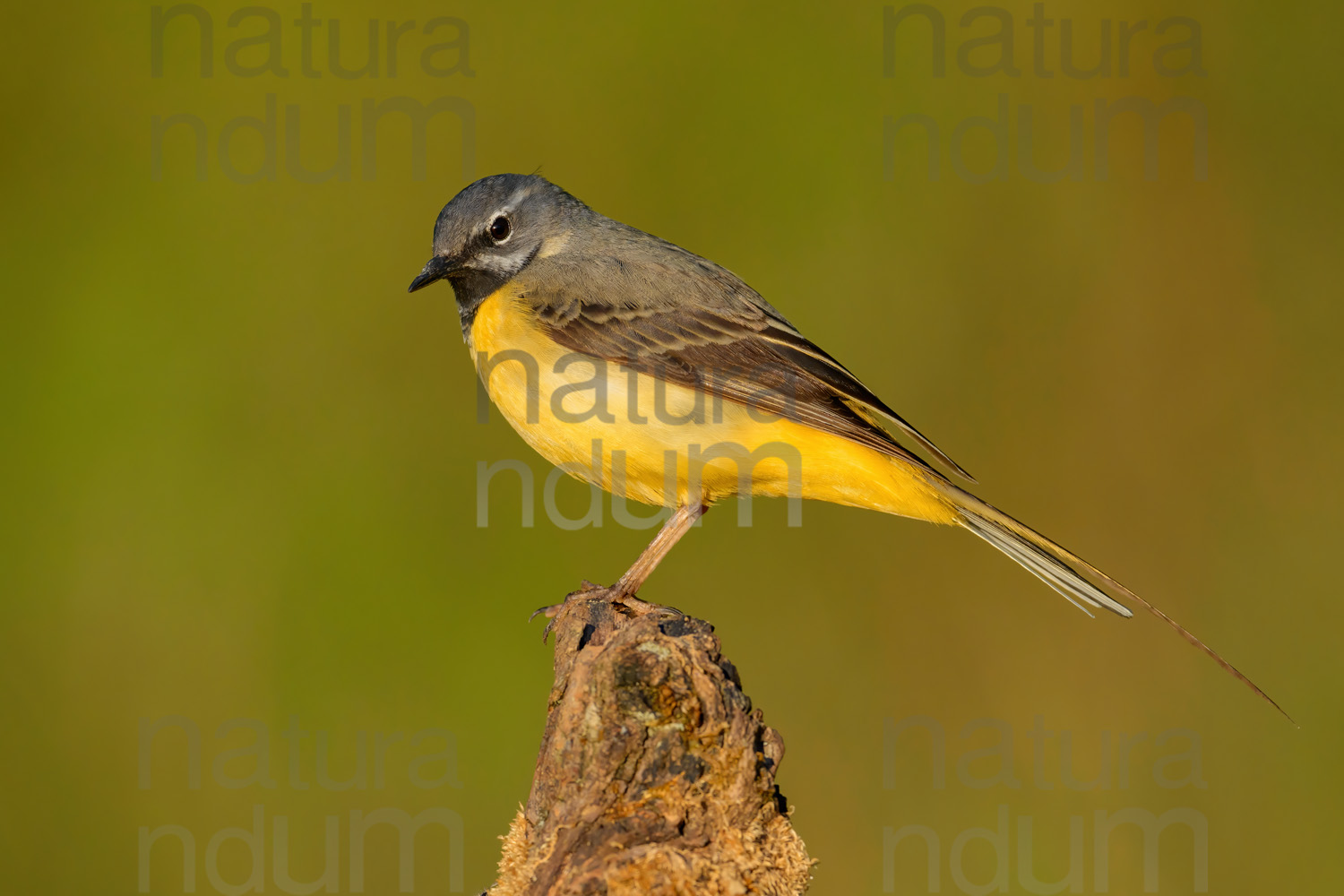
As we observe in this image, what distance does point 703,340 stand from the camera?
5.05m

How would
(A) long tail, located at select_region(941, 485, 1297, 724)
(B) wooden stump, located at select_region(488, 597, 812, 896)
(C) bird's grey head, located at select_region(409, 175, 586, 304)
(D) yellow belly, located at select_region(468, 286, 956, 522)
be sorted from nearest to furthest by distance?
1. (B) wooden stump, located at select_region(488, 597, 812, 896)
2. (A) long tail, located at select_region(941, 485, 1297, 724)
3. (D) yellow belly, located at select_region(468, 286, 956, 522)
4. (C) bird's grey head, located at select_region(409, 175, 586, 304)

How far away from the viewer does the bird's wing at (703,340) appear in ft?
15.8

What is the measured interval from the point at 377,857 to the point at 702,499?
2.89m

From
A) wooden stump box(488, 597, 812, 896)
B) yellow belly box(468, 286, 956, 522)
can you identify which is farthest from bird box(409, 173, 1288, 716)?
wooden stump box(488, 597, 812, 896)

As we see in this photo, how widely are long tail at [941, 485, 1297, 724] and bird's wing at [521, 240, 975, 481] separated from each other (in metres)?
0.16

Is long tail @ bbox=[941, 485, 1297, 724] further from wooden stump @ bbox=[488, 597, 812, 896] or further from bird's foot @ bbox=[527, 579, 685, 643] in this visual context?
wooden stump @ bbox=[488, 597, 812, 896]

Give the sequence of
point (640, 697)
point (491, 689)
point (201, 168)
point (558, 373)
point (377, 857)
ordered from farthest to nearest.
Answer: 1. point (201, 168)
2. point (491, 689)
3. point (377, 857)
4. point (558, 373)
5. point (640, 697)

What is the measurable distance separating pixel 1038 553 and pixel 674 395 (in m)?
1.73

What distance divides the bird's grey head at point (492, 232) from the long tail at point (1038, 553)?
8.01 ft

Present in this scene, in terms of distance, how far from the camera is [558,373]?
4.80 m

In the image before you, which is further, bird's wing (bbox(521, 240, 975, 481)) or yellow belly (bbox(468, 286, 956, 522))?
bird's wing (bbox(521, 240, 975, 481))

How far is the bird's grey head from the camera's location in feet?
17.4

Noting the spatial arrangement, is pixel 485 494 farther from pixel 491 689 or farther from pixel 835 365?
pixel 835 365

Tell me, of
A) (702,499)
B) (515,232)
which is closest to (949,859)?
(702,499)
